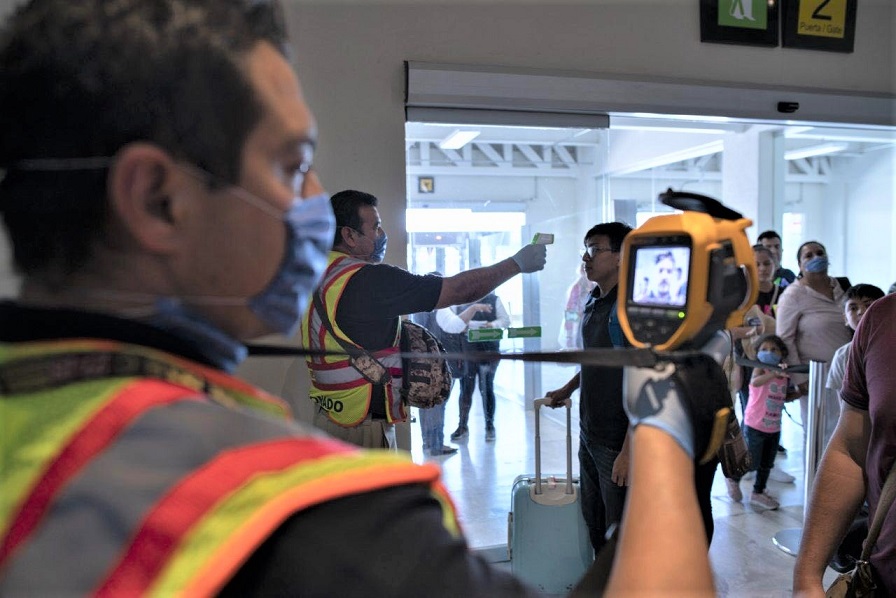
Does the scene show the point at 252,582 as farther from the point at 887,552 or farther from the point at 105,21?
the point at 887,552

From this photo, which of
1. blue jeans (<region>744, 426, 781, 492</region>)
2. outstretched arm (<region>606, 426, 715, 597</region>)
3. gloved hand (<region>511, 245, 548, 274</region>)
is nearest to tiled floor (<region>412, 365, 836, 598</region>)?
blue jeans (<region>744, 426, 781, 492</region>)

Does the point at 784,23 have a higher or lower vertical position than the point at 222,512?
higher

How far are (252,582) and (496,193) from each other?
294cm

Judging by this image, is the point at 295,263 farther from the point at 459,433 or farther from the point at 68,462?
the point at 459,433

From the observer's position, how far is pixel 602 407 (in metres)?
2.26

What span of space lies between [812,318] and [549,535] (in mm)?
2129

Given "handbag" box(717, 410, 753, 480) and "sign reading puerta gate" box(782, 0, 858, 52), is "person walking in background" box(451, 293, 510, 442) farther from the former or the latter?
"sign reading puerta gate" box(782, 0, 858, 52)

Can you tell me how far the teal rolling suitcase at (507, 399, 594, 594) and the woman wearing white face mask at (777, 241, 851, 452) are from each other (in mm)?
1845

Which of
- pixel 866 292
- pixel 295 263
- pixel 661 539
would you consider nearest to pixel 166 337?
pixel 295 263

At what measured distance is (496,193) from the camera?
3.19m

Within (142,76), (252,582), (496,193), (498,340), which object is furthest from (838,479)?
(496,193)

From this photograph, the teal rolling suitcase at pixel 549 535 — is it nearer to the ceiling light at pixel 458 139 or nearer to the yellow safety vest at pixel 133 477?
the ceiling light at pixel 458 139

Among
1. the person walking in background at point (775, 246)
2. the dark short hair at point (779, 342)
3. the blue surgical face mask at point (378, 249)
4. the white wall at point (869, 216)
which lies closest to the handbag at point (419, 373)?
the blue surgical face mask at point (378, 249)

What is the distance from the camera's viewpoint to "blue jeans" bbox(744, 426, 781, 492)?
10.9 feet
